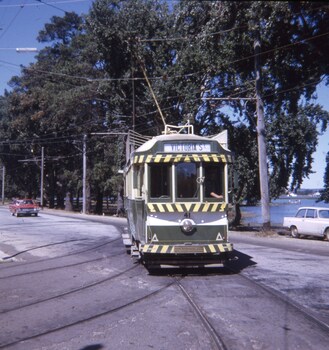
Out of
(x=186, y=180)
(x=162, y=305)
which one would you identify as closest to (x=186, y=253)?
(x=186, y=180)

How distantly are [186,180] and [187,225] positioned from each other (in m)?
1.09

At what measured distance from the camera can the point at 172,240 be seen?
34.2 ft

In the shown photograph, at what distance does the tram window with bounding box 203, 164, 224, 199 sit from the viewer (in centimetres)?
1080

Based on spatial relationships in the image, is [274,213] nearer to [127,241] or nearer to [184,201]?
[127,241]

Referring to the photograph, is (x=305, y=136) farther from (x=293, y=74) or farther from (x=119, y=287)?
(x=119, y=287)

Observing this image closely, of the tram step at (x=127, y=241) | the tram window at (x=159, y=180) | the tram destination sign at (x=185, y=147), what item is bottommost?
the tram step at (x=127, y=241)

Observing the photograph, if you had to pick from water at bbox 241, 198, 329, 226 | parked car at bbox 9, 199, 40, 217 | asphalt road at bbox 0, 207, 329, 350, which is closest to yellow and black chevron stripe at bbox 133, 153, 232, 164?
asphalt road at bbox 0, 207, 329, 350

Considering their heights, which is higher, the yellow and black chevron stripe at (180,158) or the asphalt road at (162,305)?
the yellow and black chevron stripe at (180,158)

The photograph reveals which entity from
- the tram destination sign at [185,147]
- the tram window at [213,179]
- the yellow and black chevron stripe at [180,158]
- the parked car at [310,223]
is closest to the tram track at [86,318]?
the tram window at [213,179]

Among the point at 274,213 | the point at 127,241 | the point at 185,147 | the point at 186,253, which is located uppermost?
the point at 185,147

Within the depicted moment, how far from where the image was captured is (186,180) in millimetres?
10781

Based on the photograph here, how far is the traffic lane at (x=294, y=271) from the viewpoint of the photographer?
827cm

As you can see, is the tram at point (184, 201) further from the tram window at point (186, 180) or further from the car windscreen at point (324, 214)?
the car windscreen at point (324, 214)

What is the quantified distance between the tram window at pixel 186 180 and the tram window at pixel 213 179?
0.25 meters
